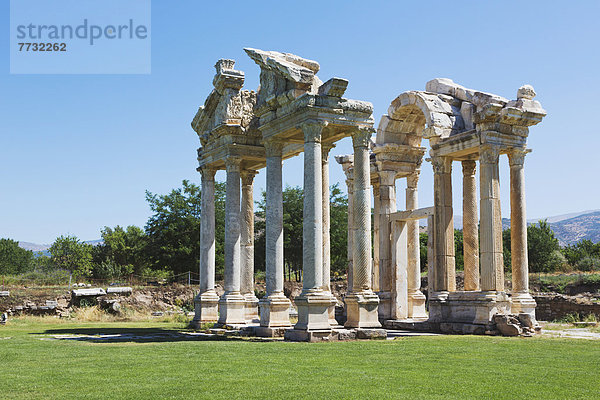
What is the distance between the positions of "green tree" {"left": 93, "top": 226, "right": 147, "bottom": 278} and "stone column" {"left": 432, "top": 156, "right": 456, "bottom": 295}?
110 ft

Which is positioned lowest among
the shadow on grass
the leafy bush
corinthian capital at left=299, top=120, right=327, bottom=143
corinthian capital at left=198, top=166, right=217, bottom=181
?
the shadow on grass

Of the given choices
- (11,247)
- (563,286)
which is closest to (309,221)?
(563,286)

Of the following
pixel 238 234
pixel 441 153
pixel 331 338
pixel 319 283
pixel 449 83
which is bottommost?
pixel 331 338

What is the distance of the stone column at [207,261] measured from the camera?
22.4 m

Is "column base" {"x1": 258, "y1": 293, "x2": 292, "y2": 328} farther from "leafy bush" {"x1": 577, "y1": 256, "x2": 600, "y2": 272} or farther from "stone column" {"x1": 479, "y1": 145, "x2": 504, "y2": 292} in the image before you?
"leafy bush" {"x1": 577, "y1": 256, "x2": 600, "y2": 272}

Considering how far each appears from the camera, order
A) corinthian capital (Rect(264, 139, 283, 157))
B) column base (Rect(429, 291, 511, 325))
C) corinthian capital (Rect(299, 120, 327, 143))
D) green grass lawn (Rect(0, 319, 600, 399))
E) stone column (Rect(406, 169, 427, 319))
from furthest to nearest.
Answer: stone column (Rect(406, 169, 427, 319))
column base (Rect(429, 291, 511, 325))
corinthian capital (Rect(264, 139, 283, 157))
corinthian capital (Rect(299, 120, 327, 143))
green grass lawn (Rect(0, 319, 600, 399))

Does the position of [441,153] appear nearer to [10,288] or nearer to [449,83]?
[449,83]

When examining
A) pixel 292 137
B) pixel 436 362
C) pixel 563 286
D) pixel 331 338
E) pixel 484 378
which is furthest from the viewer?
pixel 563 286

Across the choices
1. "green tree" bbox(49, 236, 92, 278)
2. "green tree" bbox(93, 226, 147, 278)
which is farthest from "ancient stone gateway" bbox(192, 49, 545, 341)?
"green tree" bbox(49, 236, 92, 278)

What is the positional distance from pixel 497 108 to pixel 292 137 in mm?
6867

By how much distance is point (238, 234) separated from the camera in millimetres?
21766

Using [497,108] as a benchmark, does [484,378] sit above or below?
below

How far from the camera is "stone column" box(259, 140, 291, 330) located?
1880cm

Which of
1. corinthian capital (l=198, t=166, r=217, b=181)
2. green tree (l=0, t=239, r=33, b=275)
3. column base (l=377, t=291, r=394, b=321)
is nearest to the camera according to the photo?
corinthian capital (l=198, t=166, r=217, b=181)
